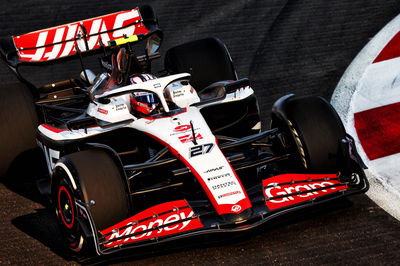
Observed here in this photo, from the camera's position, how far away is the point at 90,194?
572 cm

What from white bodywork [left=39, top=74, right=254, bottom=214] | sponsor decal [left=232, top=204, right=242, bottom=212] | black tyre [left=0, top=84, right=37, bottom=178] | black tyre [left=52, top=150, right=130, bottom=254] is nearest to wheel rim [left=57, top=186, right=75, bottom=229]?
black tyre [left=52, top=150, right=130, bottom=254]

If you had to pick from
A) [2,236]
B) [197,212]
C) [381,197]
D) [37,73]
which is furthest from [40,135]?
[37,73]

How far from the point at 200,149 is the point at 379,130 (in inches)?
94.0

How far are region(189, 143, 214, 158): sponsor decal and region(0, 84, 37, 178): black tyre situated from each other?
7.49 ft

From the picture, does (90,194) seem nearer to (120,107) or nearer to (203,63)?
(120,107)

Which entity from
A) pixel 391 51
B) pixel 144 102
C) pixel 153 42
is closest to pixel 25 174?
pixel 144 102

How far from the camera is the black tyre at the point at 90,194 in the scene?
571 centimetres

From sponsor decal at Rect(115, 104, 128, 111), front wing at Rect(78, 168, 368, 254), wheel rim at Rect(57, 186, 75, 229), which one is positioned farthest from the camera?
sponsor decal at Rect(115, 104, 128, 111)

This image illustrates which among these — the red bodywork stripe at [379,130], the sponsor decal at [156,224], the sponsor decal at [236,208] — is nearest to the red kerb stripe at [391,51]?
the red bodywork stripe at [379,130]

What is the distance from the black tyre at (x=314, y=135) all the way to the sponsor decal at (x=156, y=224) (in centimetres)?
115

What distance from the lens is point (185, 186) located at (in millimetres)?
6441

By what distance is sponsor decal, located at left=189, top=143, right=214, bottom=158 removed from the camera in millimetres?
6156

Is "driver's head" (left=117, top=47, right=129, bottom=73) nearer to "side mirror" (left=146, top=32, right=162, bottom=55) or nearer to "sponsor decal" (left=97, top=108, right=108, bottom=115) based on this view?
"sponsor decal" (left=97, top=108, right=108, bottom=115)

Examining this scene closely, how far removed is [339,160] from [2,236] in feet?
9.55
